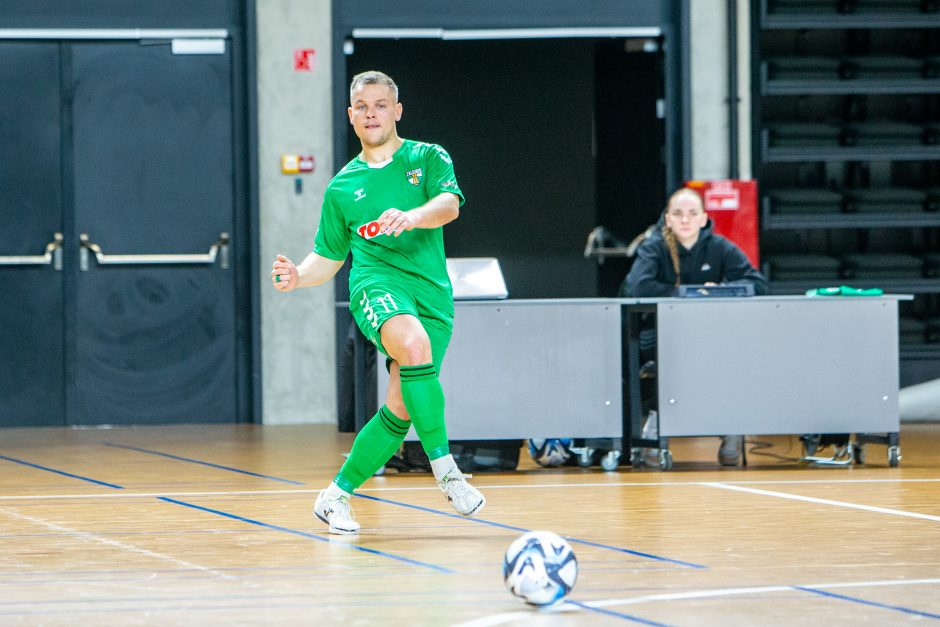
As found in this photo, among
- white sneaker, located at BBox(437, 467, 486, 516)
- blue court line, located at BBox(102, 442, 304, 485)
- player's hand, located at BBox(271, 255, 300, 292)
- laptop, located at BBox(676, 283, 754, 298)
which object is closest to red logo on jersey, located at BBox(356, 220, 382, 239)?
player's hand, located at BBox(271, 255, 300, 292)

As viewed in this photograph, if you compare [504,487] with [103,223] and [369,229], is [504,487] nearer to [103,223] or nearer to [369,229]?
[369,229]

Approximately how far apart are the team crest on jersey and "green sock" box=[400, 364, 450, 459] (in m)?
0.70

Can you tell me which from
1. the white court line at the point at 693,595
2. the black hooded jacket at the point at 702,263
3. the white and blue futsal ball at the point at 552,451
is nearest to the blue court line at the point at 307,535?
the white court line at the point at 693,595

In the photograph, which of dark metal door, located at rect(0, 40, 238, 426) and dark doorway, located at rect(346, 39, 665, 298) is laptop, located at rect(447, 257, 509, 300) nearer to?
dark metal door, located at rect(0, 40, 238, 426)

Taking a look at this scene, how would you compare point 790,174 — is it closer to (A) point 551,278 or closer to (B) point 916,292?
(B) point 916,292

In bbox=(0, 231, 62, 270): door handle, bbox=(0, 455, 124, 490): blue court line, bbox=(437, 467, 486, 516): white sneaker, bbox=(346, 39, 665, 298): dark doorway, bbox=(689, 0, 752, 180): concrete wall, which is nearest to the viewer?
bbox=(437, 467, 486, 516): white sneaker

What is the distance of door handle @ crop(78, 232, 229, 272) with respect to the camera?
11609 millimetres

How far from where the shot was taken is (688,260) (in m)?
8.42

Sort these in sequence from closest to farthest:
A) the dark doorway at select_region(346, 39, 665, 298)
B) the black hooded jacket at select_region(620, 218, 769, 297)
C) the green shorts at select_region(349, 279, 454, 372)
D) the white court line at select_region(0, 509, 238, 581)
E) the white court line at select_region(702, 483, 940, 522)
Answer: the white court line at select_region(0, 509, 238, 581) → the green shorts at select_region(349, 279, 454, 372) → the white court line at select_region(702, 483, 940, 522) → the black hooded jacket at select_region(620, 218, 769, 297) → the dark doorway at select_region(346, 39, 665, 298)

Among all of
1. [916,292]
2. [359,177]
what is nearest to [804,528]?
[359,177]

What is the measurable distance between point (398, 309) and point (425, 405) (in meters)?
0.35

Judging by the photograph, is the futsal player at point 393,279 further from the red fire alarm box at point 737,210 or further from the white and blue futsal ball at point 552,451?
the red fire alarm box at point 737,210

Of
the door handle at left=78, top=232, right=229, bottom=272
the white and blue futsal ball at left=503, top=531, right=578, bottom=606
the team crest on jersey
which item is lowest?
the white and blue futsal ball at left=503, top=531, right=578, bottom=606

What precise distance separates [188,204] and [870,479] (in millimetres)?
6280
